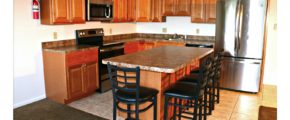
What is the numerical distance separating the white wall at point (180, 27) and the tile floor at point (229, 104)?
1495 mm

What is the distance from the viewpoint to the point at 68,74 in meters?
3.73

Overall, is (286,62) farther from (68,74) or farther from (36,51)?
(36,51)

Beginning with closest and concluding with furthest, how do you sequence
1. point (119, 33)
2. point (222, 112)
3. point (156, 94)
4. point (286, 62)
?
point (286, 62)
point (156, 94)
point (222, 112)
point (119, 33)

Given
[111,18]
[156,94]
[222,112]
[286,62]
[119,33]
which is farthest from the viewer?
[119,33]

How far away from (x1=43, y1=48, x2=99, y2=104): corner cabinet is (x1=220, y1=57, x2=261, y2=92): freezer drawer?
2552 millimetres

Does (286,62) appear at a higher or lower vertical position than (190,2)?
lower

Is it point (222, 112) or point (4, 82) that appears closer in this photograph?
point (4, 82)

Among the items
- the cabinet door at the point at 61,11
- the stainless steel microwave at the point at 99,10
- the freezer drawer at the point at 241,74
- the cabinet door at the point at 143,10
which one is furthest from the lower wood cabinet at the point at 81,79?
the freezer drawer at the point at 241,74

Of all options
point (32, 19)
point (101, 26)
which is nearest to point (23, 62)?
point (32, 19)

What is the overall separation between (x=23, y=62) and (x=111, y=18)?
6.23ft

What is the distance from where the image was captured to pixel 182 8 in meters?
5.31

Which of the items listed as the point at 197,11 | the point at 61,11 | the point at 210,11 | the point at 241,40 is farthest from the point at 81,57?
the point at 241,40

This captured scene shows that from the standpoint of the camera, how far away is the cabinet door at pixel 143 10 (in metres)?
5.59

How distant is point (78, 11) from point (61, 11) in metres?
0.36
